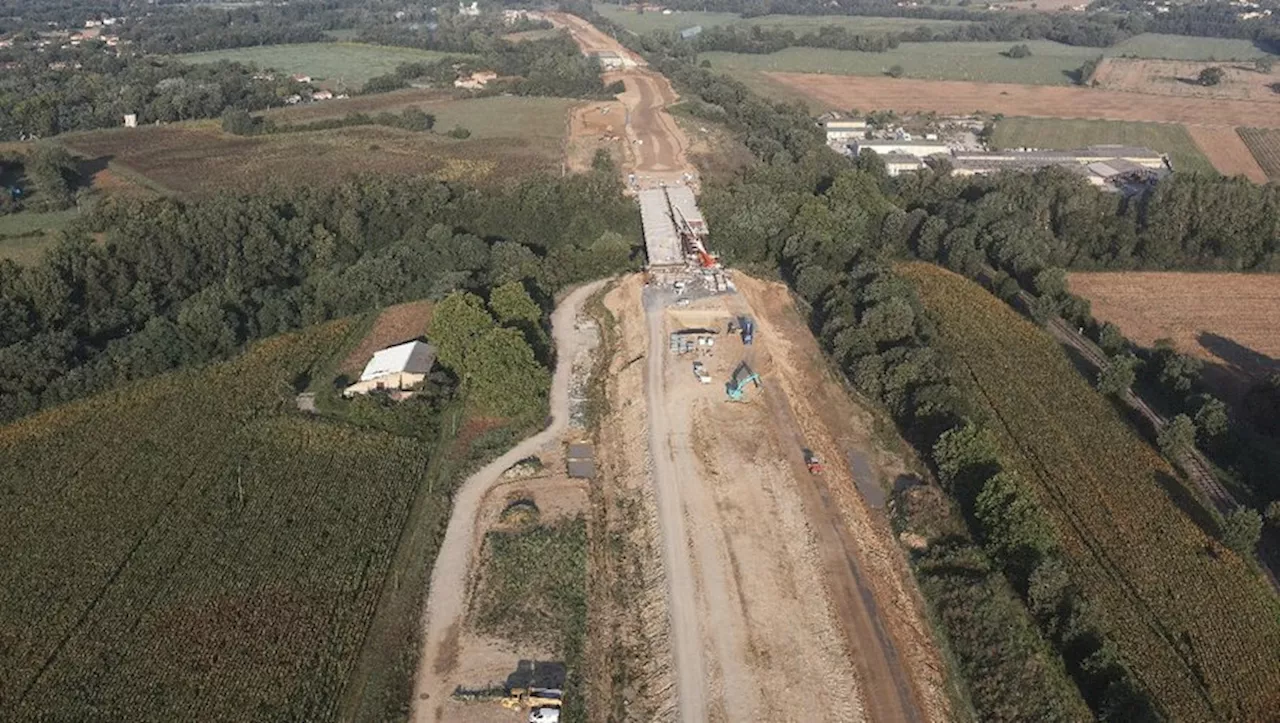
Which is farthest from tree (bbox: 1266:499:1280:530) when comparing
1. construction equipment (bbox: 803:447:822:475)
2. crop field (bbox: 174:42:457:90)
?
crop field (bbox: 174:42:457:90)

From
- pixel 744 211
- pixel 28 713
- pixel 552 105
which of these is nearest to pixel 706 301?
pixel 744 211

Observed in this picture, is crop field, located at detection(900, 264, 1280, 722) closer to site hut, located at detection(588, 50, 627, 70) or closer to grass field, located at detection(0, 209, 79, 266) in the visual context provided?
grass field, located at detection(0, 209, 79, 266)

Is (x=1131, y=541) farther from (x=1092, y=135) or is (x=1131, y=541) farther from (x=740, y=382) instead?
(x=1092, y=135)

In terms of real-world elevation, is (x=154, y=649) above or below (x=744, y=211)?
below

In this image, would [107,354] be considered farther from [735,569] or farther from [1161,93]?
[1161,93]

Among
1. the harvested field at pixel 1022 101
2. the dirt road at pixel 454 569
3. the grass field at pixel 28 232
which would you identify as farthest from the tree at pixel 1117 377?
the harvested field at pixel 1022 101

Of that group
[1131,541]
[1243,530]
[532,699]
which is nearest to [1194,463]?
[1243,530]

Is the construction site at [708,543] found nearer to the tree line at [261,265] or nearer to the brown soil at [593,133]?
the tree line at [261,265]
